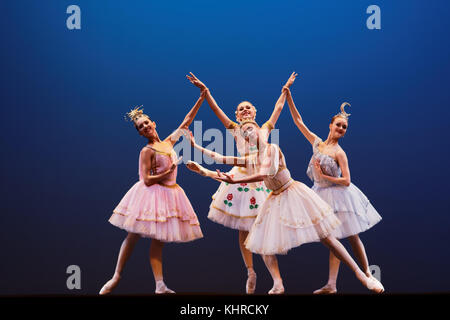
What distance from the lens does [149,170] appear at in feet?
13.1

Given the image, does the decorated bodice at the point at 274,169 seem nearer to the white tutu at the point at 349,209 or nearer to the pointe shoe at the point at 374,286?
the white tutu at the point at 349,209

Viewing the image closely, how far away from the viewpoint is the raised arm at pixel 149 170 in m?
3.94

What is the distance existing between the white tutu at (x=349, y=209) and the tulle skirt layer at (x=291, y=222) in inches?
18.7

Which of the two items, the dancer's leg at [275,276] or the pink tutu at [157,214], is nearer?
the dancer's leg at [275,276]

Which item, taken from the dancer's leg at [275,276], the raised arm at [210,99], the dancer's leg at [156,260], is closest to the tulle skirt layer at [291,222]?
the dancer's leg at [275,276]

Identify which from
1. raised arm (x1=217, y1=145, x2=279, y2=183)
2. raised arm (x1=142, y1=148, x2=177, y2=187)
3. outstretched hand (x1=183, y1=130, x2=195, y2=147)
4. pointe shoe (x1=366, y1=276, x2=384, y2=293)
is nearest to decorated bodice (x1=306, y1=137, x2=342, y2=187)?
raised arm (x1=217, y1=145, x2=279, y2=183)

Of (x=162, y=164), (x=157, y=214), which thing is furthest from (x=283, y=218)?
(x=162, y=164)

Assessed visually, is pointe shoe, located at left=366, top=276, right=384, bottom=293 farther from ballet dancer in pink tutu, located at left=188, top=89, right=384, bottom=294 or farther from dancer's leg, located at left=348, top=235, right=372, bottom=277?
dancer's leg, located at left=348, top=235, right=372, bottom=277

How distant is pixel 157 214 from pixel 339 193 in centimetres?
158

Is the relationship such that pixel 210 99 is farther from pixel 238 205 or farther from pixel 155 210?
pixel 155 210

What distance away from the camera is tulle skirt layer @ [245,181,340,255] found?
342 cm

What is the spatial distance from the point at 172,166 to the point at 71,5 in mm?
2322
